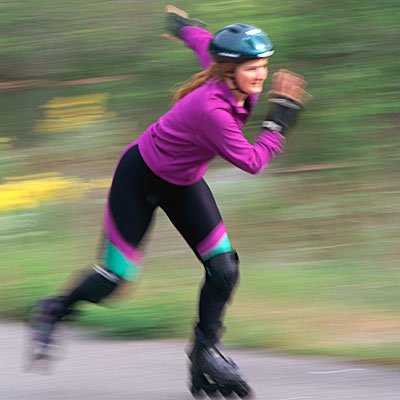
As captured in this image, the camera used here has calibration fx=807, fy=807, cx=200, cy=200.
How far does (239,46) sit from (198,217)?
2.39ft

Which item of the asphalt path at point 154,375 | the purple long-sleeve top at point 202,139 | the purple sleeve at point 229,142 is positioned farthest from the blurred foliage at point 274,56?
the purple sleeve at point 229,142

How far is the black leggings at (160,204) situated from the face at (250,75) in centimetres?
48

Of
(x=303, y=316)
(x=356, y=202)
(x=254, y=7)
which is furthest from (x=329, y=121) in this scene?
(x=303, y=316)

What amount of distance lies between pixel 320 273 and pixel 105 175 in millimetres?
2474

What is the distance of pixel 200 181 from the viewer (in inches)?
136

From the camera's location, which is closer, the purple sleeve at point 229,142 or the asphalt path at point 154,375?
the purple sleeve at point 229,142

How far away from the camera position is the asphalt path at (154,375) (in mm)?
Answer: 3482

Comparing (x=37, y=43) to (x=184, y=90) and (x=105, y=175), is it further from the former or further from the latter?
(x=184, y=90)

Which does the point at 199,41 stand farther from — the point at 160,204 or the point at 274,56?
the point at 274,56

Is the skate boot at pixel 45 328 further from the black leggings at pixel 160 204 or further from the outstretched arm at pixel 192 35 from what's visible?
the outstretched arm at pixel 192 35

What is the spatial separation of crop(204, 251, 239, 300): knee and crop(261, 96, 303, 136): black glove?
0.56m

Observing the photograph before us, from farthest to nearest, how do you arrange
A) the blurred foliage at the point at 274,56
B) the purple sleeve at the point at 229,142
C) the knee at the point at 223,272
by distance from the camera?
1. the blurred foliage at the point at 274,56
2. the knee at the point at 223,272
3. the purple sleeve at the point at 229,142

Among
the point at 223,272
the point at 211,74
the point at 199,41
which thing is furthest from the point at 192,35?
the point at 223,272

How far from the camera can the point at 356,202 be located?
6062 millimetres
